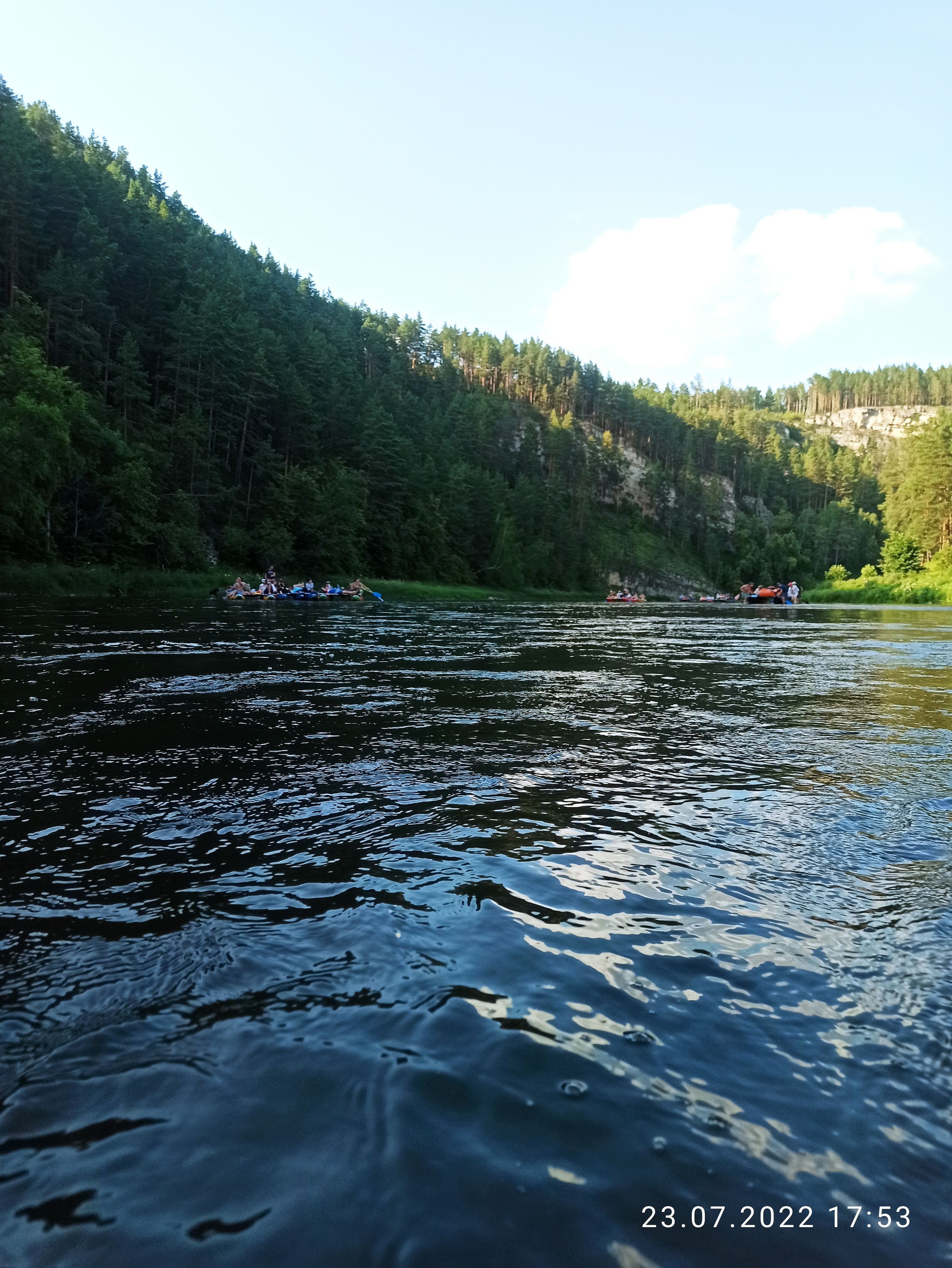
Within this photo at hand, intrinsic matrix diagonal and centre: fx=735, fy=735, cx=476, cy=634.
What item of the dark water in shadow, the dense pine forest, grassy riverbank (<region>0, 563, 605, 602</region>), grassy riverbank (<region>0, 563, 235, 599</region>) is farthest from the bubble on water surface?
the dense pine forest

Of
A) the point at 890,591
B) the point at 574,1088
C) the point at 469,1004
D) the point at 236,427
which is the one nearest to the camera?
the point at 574,1088

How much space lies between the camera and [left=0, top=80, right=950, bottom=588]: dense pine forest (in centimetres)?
4972

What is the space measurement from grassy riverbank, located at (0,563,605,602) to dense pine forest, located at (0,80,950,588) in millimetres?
2276

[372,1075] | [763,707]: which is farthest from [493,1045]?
[763,707]

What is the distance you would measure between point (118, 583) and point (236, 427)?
118ft

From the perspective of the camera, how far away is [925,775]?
7.88 metres

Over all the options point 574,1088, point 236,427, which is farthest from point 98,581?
point 574,1088

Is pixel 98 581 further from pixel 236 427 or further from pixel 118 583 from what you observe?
pixel 236 427

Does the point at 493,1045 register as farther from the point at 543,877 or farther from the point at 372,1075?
the point at 543,877

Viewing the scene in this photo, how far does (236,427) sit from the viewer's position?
76062mm

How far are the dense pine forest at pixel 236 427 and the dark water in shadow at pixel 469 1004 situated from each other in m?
39.2

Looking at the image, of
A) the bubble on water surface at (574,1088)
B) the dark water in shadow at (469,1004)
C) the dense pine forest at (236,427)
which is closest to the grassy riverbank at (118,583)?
the dense pine forest at (236,427)

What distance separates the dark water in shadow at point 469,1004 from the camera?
2352 mm

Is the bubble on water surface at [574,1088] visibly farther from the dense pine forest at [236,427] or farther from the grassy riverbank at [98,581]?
the dense pine forest at [236,427]
